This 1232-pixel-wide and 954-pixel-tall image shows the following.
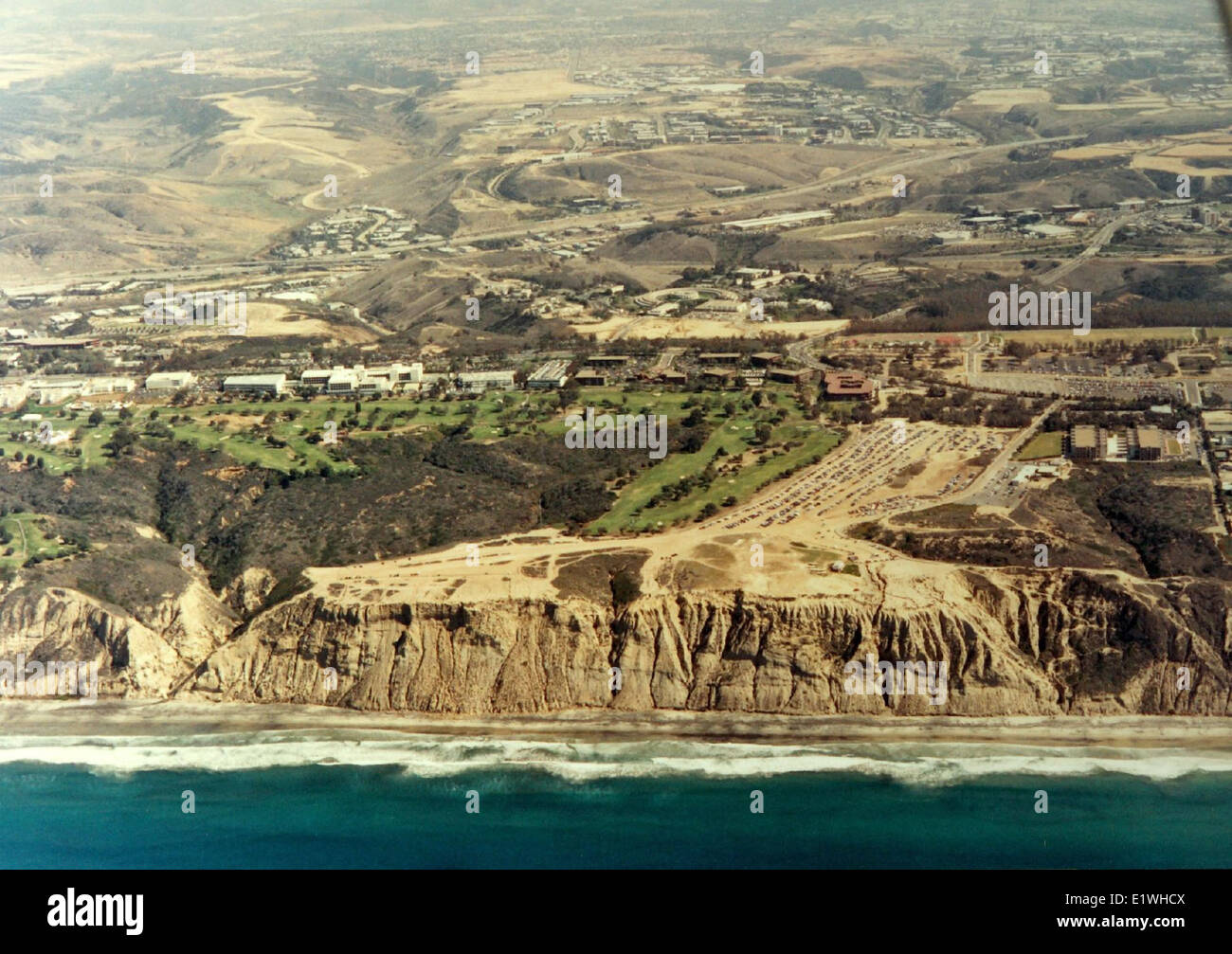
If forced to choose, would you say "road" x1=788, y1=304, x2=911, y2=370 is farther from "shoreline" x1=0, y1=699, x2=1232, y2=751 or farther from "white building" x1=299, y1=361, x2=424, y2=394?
"shoreline" x1=0, y1=699, x2=1232, y2=751

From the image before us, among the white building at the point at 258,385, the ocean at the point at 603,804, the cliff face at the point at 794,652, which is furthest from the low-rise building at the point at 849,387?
the white building at the point at 258,385

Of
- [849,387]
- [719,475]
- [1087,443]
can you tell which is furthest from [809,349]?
[719,475]

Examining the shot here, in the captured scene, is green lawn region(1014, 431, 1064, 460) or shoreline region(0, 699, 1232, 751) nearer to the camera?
shoreline region(0, 699, 1232, 751)

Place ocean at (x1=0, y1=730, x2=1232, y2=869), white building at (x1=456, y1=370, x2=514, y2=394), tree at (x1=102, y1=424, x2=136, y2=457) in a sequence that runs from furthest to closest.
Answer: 1. white building at (x1=456, y1=370, x2=514, y2=394)
2. tree at (x1=102, y1=424, x2=136, y2=457)
3. ocean at (x1=0, y1=730, x2=1232, y2=869)

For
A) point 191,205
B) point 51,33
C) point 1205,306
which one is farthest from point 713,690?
point 51,33

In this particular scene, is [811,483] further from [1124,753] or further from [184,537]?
[184,537]

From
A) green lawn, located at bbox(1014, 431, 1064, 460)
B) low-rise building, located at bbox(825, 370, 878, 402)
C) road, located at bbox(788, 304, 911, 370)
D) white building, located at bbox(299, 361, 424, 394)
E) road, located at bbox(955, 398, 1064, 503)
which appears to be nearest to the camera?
road, located at bbox(955, 398, 1064, 503)

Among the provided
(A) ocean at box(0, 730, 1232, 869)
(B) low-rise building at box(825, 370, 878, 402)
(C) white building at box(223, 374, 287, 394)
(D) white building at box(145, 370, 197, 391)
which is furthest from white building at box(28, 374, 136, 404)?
(B) low-rise building at box(825, 370, 878, 402)
